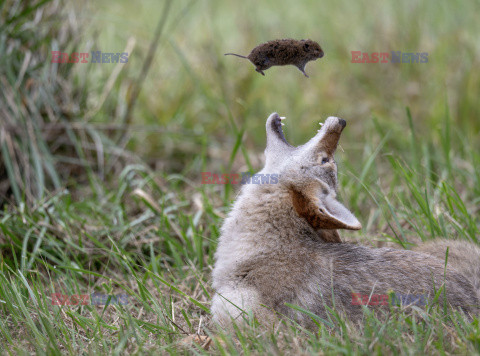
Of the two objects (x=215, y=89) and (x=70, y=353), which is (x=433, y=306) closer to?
(x=70, y=353)

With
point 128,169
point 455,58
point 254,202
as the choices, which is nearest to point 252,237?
point 254,202

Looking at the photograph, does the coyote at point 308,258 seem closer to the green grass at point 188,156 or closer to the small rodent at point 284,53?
the green grass at point 188,156

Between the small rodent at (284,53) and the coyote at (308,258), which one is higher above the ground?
the small rodent at (284,53)

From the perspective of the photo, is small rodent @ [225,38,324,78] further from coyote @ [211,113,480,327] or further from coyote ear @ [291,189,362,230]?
coyote ear @ [291,189,362,230]

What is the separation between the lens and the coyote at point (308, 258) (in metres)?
2.88

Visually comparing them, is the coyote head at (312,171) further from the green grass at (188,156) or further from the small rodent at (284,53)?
the green grass at (188,156)

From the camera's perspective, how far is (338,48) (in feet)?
23.0

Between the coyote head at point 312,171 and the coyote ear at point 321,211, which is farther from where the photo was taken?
the coyote head at point 312,171

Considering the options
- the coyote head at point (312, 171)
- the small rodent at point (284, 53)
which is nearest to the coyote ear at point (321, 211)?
the coyote head at point (312, 171)

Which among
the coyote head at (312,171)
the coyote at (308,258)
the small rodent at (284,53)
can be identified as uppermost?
the small rodent at (284,53)

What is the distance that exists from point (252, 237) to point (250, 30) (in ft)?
14.5

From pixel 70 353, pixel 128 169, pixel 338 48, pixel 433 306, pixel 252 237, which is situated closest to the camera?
pixel 70 353

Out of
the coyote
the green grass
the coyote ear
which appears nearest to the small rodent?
the coyote

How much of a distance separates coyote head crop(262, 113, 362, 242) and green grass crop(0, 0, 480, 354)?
0.59m
